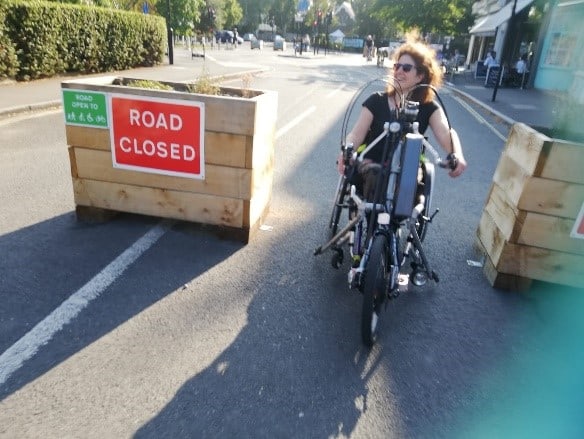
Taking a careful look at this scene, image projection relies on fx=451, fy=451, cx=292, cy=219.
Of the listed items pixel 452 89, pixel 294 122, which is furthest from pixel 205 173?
pixel 452 89

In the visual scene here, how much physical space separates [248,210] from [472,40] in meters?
44.2

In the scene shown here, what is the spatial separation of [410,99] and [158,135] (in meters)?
2.09

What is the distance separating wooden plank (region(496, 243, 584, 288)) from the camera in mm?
3381

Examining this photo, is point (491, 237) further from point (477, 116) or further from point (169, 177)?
point (477, 116)

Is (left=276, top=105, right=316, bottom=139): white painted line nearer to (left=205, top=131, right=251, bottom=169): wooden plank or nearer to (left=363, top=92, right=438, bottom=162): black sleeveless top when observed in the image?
(left=205, top=131, right=251, bottom=169): wooden plank

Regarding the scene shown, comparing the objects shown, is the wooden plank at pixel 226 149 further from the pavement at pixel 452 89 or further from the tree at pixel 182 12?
the tree at pixel 182 12

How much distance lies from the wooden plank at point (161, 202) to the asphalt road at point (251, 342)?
0.72 ft

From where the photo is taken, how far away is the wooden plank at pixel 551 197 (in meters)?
3.23

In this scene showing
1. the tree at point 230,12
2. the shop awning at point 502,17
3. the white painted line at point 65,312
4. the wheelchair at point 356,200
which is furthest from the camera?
the tree at point 230,12

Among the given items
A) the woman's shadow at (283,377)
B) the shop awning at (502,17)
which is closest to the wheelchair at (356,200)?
the woman's shadow at (283,377)

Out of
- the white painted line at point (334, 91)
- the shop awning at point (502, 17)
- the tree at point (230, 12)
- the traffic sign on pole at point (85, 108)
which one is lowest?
the white painted line at point (334, 91)

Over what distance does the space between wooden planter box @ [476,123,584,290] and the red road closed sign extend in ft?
8.26

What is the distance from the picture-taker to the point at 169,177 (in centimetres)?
395

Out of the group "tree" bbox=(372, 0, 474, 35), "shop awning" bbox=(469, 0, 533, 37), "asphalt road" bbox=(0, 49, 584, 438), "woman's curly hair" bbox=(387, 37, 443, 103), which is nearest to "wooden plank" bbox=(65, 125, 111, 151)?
"asphalt road" bbox=(0, 49, 584, 438)
